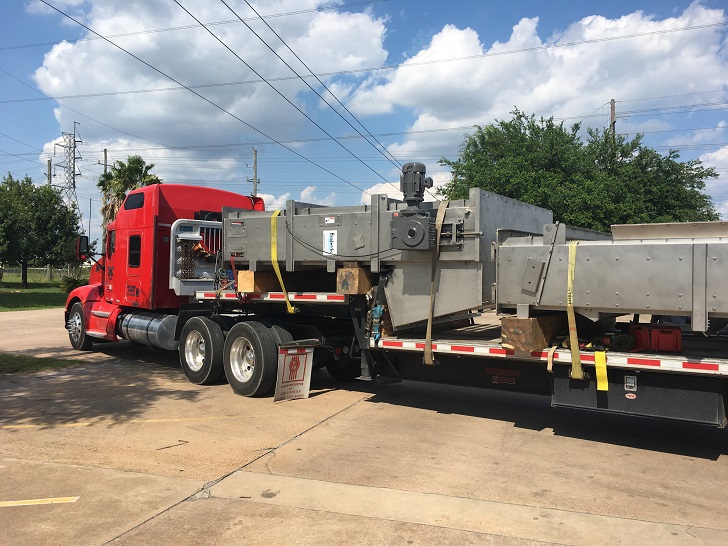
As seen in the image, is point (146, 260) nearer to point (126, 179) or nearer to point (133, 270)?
point (133, 270)

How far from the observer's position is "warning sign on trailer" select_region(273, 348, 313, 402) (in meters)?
7.98

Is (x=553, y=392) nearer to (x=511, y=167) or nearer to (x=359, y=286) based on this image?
(x=359, y=286)

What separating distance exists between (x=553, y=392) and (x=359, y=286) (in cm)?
256

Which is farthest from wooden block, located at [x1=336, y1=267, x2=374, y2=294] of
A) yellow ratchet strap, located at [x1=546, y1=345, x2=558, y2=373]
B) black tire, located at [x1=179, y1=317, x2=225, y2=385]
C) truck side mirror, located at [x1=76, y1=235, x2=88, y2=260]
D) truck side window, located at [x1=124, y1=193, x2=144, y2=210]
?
truck side mirror, located at [x1=76, y1=235, x2=88, y2=260]

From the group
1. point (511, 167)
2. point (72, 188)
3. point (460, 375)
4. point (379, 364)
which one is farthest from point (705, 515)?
point (72, 188)

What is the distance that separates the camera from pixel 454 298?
661cm

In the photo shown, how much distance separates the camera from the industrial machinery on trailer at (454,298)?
5.43 meters

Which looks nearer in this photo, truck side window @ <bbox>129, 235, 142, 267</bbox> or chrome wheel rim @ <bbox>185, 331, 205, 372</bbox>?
chrome wheel rim @ <bbox>185, 331, 205, 372</bbox>

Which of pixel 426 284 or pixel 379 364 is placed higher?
pixel 426 284

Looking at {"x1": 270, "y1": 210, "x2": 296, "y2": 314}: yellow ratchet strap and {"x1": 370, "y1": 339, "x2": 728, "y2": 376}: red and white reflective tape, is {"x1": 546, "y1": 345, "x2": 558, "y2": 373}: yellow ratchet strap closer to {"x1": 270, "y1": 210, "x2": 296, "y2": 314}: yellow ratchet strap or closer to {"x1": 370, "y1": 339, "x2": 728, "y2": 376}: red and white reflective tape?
{"x1": 370, "y1": 339, "x2": 728, "y2": 376}: red and white reflective tape

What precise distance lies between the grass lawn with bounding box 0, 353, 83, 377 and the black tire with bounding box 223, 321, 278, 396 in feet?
13.8

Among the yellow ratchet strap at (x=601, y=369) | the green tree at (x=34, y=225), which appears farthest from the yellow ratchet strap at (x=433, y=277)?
the green tree at (x=34, y=225)

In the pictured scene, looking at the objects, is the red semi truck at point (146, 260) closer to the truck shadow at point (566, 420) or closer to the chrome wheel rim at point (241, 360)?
the chrome wheel rim at point (241, 360)

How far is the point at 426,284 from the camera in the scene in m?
6.85
